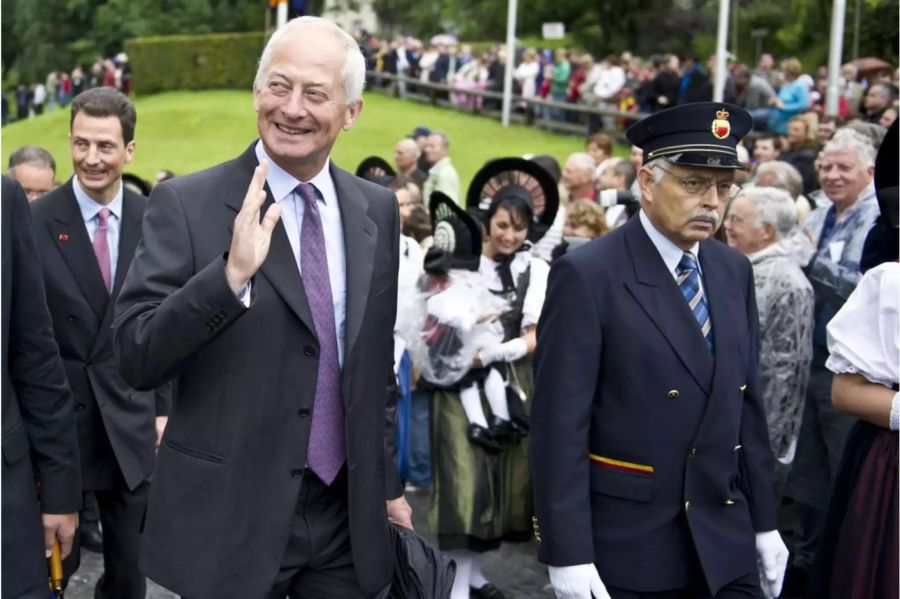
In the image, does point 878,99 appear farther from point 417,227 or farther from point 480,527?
point 480,527

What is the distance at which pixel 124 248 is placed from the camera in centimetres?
514

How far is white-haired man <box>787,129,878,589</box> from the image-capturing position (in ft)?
20.7

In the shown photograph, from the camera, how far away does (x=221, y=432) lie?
3158 millimetres

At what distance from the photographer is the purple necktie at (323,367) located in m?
A: 3.26

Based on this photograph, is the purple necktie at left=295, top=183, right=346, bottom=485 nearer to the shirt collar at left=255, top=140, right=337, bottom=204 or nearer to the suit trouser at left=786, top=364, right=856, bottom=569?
the shirt collar at left=255, top=140, right=337, bottom=204

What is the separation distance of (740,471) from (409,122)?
29.5 meters

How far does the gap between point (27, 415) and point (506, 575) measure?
358 cm

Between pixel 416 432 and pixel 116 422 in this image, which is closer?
pixel 116 422

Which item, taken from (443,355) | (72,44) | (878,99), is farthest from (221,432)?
(72,44)

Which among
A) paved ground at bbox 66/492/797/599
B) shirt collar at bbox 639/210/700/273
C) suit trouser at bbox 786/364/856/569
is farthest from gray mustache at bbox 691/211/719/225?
paved ground at bbox 66/492/797/599

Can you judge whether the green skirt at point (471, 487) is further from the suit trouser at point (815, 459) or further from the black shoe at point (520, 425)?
the suit trouser at point (815, 459)

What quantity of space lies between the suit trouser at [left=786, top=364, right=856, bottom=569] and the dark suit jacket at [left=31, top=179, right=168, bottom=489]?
10.6 feet

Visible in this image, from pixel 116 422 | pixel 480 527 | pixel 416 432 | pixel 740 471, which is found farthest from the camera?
pixel 416 432

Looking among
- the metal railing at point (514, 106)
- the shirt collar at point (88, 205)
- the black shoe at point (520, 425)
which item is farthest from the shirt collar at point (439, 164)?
the metal railing at point (514, 106)
